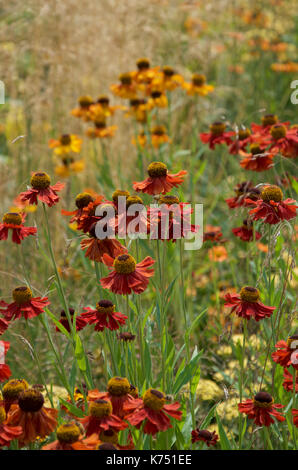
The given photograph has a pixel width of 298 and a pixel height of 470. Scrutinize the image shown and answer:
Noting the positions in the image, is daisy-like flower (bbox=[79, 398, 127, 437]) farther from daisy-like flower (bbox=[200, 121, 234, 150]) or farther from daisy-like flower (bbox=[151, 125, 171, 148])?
daisy-like flower (bbox=[151, 125, 171, 148])

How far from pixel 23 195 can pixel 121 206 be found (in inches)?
9.3

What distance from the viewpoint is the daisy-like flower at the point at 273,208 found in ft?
4.48

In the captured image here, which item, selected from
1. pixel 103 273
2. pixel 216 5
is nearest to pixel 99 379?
pixel 103 273

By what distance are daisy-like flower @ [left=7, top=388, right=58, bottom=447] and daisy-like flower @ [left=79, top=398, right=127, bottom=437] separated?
67 millimetres

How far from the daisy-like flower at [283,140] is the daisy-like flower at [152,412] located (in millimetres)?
1084

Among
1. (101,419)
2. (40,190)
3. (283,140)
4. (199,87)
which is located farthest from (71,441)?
(199,87)

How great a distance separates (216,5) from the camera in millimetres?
3908

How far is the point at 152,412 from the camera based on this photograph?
1.05m

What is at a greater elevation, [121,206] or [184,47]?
[184,47]

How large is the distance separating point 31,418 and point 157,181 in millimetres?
574

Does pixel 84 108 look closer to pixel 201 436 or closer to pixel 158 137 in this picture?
pixel 158 137

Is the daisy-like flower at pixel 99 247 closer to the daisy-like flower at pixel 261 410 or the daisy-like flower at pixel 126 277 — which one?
the daisy-like flower at pixel 126 277

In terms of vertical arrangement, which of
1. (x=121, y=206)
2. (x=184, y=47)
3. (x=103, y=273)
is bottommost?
(x=103, y=273)
